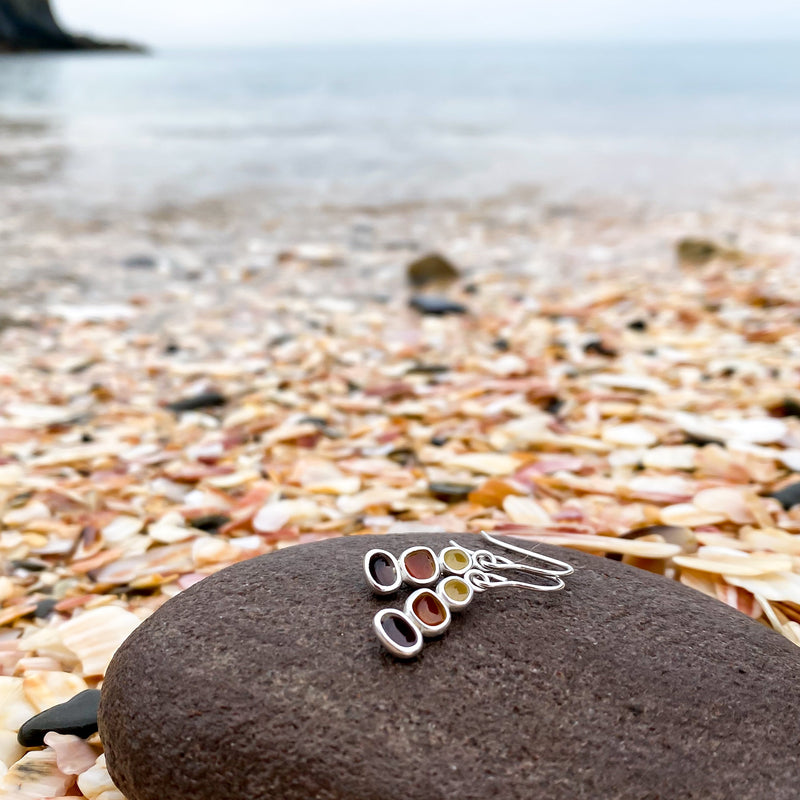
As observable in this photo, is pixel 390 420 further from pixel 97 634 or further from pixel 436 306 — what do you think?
pixel 436 306

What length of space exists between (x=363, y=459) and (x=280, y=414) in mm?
550

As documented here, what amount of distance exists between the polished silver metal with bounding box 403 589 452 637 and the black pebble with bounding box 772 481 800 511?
4.07 feet

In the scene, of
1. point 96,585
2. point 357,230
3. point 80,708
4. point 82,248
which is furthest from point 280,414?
point 357,230

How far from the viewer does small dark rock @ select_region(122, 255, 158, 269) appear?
5469 mm

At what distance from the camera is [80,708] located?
1385mm

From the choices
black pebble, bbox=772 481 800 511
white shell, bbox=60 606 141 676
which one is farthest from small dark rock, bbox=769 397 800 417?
white shell, bbox=60 606 141 676

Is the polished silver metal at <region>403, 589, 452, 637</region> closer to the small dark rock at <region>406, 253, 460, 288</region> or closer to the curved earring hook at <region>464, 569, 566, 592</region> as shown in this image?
the curved earring hook at <region>464, 569, 566, 592</region>

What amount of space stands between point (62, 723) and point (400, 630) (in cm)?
64

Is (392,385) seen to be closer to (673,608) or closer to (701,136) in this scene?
(673,608)

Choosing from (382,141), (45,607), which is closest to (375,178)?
(382,141)

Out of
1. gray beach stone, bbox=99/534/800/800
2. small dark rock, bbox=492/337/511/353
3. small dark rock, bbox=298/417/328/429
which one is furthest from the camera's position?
small dark rock, bbox=492/337/511/353

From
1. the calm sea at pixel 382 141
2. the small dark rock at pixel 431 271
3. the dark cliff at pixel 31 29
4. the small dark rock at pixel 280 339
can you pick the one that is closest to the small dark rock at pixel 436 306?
the small dark rock at pixel 431 271

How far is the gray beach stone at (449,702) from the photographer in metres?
1.06

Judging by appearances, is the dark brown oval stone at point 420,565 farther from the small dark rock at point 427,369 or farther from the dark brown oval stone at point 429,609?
the small dark rock at point 427,369
